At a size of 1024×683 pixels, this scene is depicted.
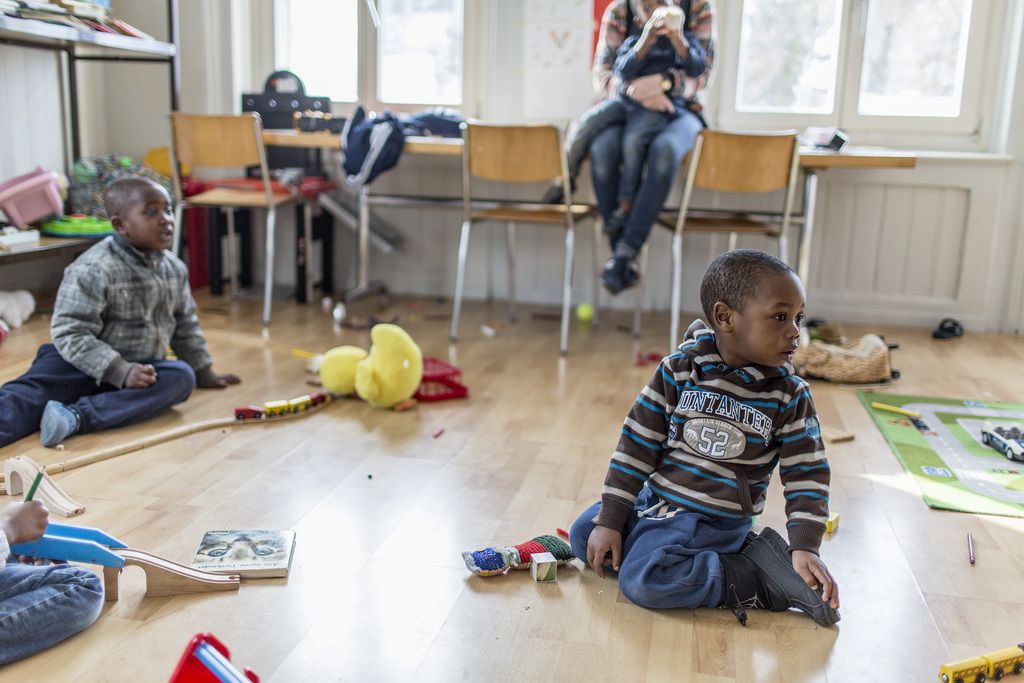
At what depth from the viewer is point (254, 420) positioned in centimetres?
239

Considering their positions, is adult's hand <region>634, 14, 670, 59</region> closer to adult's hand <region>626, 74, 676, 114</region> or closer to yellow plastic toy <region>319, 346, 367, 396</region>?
adult's hand <region>626, 74, 676, 114</region>

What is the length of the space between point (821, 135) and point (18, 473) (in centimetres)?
274

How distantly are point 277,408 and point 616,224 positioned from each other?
1377mm

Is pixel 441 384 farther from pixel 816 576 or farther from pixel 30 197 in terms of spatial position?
pixel 30 197

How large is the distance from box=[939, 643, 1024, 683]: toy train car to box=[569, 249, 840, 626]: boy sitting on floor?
19cm

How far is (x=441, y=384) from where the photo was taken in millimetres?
2727

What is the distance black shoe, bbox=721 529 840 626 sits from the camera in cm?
149

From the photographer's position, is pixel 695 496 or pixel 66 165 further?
pixel 66 165

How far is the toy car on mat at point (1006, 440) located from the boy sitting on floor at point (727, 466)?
3.35ft

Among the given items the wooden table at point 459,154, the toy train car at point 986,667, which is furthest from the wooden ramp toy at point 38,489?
the wooden table at point 459,154

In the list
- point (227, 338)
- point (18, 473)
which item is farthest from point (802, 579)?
point (227, 338)

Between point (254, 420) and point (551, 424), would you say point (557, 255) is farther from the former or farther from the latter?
point (254, 420)

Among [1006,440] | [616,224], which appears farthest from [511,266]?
[1006,440]

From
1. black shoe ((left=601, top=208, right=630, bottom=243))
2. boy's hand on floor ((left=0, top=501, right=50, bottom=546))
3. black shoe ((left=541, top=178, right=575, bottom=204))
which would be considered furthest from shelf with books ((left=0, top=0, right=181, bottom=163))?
boy's hand on floor ((left=0, top=501, right=50, bottom=546))
